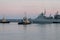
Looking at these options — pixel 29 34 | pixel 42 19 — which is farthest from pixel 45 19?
pixel 29 34

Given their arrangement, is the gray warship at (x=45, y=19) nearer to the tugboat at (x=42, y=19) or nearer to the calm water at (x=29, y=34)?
the tugboat at (x=42, y=19)

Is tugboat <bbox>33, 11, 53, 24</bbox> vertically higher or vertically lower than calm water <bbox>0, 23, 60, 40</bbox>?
lower

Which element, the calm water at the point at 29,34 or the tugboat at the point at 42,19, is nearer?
the calm water at the point at 29,34

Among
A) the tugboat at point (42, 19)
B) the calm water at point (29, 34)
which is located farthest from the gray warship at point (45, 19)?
the calm water at point (29, 34)

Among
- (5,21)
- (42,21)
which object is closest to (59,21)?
(42,21)

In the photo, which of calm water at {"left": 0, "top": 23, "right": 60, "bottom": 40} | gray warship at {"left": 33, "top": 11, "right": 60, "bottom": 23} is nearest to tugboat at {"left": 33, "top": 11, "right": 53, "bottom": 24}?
gray warship at {"left": 33, "top": 11, "right": 60, "bottom": 23}

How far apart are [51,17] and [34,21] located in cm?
1066

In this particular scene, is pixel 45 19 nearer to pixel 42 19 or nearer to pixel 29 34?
pixel 42 19

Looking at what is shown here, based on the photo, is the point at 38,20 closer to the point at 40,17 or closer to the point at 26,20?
the point at 40,17

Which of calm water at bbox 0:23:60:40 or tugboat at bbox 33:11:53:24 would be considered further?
tugboat at bbox 33:11:53:24

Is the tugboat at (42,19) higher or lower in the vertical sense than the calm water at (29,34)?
lower

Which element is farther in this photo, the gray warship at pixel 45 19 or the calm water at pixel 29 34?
the gray warship at pixel 45 19

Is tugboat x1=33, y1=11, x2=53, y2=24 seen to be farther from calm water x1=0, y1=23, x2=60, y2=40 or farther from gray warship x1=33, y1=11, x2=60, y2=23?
calm water x1=0, y1=23, x2=60, y2=40

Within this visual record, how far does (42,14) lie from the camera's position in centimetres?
11369
